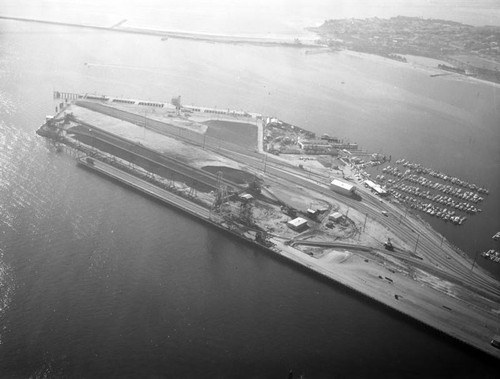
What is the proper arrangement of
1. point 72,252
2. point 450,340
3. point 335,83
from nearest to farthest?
point 450,340 < point 72,252 < point 335,83

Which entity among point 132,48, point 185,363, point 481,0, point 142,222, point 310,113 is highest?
point 481,0

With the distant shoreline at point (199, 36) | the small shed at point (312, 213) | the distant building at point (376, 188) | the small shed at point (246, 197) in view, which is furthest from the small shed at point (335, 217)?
the distant shoreline at point (199, 36)

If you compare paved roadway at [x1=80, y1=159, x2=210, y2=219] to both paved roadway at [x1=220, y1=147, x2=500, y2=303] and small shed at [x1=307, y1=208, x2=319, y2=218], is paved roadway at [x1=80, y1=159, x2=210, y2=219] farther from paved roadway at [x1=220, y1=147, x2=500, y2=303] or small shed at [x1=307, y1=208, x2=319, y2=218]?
paved roadway at [x1=220, y1=147, x2=500, y2=303]

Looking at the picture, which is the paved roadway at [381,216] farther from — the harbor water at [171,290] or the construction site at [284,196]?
the harbor water at [171,290]

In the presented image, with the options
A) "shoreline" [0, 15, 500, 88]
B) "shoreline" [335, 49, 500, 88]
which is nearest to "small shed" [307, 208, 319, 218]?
"shoreline" [335, 49, 500, 88]

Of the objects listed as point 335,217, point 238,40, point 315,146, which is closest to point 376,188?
point 335,217

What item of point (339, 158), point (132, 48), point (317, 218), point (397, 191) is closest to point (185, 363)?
point (317, 218)

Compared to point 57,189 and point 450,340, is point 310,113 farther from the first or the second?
point 450,340

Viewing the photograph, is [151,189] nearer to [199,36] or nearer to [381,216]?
[381,216]
